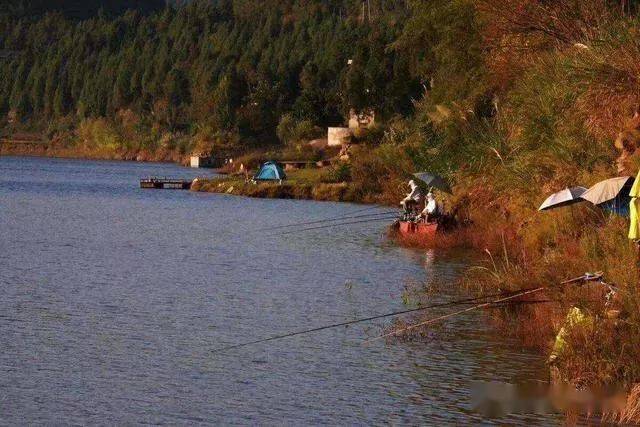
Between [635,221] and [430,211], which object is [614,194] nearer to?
[635,221]

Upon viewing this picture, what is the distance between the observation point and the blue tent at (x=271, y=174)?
80.1 meters

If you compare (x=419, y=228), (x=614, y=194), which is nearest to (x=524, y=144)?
(x=419, y=228)

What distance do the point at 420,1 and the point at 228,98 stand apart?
88.5m

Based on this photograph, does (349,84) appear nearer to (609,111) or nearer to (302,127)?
(302,127)

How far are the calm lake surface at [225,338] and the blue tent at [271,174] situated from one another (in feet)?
102

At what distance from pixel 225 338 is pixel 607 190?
776 centimetres

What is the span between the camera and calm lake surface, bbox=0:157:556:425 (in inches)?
795

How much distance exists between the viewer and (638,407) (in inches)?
731

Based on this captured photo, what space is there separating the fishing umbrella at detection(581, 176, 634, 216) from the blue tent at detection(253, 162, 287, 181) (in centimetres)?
5386

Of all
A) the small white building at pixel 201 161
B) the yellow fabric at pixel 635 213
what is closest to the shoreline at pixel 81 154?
the small white building at pixel 201 161

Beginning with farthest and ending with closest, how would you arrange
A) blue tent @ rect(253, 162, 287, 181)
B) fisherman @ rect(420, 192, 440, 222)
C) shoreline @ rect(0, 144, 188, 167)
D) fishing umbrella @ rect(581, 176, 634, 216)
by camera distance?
shoreline @ rect(0, 144, 188, 167)
blue tent @ rect(253, 162, 287, 181)
fisherman @ rect(420, 192, 440, 222)
fishing umbrella @ rect(581, 176, 634, 216)

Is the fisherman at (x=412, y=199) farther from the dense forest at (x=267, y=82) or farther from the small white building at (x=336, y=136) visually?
the small white building at (x=336, y=136)

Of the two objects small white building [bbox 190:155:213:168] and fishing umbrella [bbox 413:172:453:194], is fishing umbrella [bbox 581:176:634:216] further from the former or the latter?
small white building [bbox 190:155:213:168]

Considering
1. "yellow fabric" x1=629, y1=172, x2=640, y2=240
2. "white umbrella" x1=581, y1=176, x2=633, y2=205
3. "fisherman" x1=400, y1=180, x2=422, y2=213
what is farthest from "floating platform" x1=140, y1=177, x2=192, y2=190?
"yellow fabric" x1=629, y1=172, x2=640, y2=240
